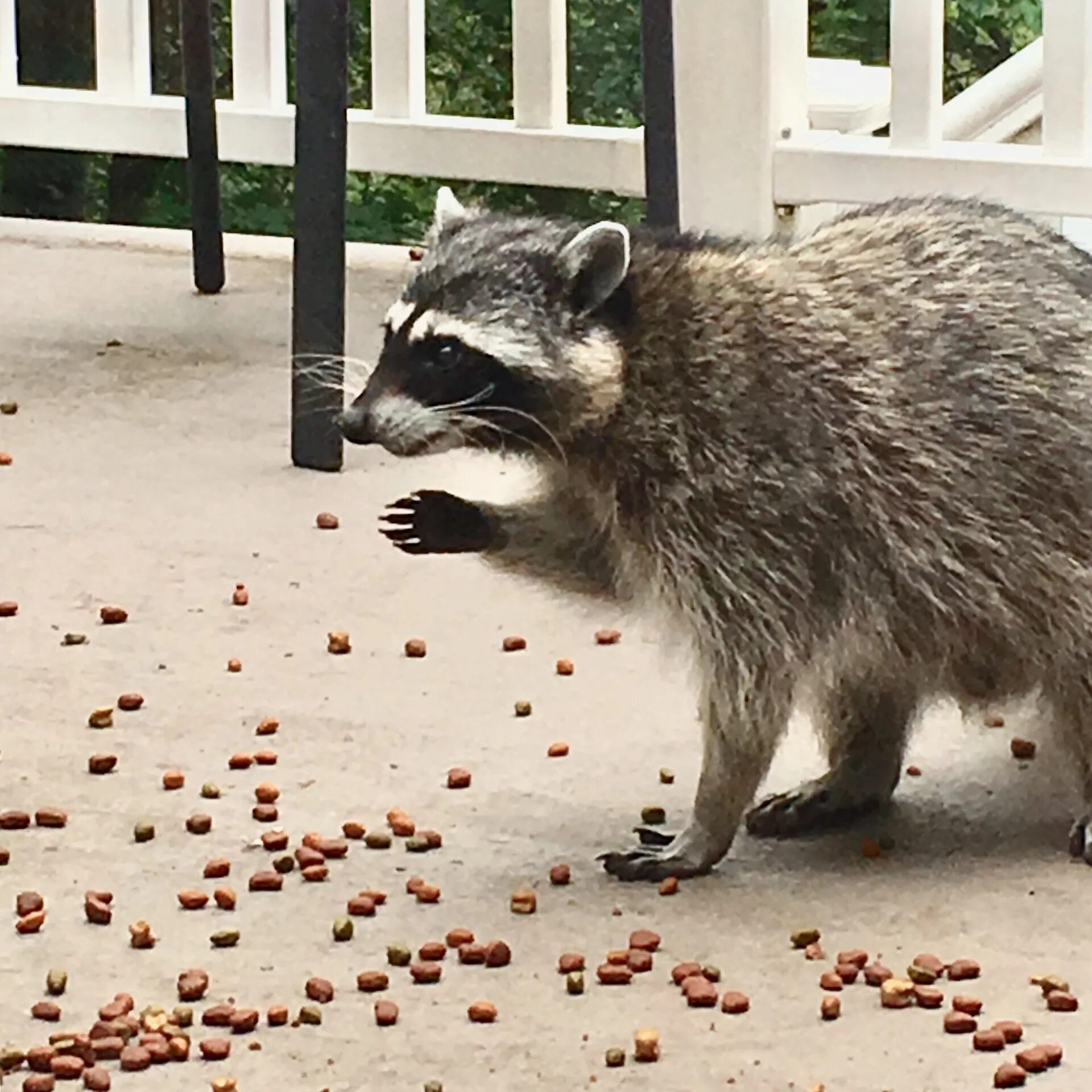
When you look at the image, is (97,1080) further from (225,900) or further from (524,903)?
(524,903)

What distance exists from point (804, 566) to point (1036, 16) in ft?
8.20

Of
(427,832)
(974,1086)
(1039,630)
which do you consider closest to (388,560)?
(427,832)

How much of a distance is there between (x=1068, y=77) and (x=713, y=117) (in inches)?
26.0

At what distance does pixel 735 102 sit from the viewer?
4.46 metres

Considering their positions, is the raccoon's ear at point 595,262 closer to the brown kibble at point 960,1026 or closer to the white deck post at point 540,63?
the brown kibble at point 960,1026

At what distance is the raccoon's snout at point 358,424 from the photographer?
238 cm

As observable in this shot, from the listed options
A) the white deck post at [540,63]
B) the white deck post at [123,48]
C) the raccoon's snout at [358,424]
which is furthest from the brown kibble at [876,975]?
the white deck post at [123,48]

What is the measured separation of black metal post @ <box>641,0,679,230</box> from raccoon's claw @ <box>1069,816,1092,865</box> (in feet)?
6.20

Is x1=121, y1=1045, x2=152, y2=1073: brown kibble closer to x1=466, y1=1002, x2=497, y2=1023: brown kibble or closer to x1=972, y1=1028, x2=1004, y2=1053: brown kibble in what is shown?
x1=466, y1=1002, x2=497, y2=1023: brown kibble

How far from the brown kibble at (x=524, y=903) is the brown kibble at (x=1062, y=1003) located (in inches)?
19.7

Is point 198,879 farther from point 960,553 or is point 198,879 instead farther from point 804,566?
point 960,553

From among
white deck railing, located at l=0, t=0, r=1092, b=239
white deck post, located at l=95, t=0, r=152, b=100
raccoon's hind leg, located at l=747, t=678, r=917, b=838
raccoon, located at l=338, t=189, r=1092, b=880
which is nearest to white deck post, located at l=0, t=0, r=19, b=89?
white deck railing, located at l=0, t=0, r=1092, b=239

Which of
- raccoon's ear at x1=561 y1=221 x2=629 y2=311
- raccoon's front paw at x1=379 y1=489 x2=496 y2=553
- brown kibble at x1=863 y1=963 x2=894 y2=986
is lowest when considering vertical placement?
brown kibble at x1=863 y1=963 x2=894 y2=986

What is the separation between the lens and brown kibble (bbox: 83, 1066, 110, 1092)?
193 cm
